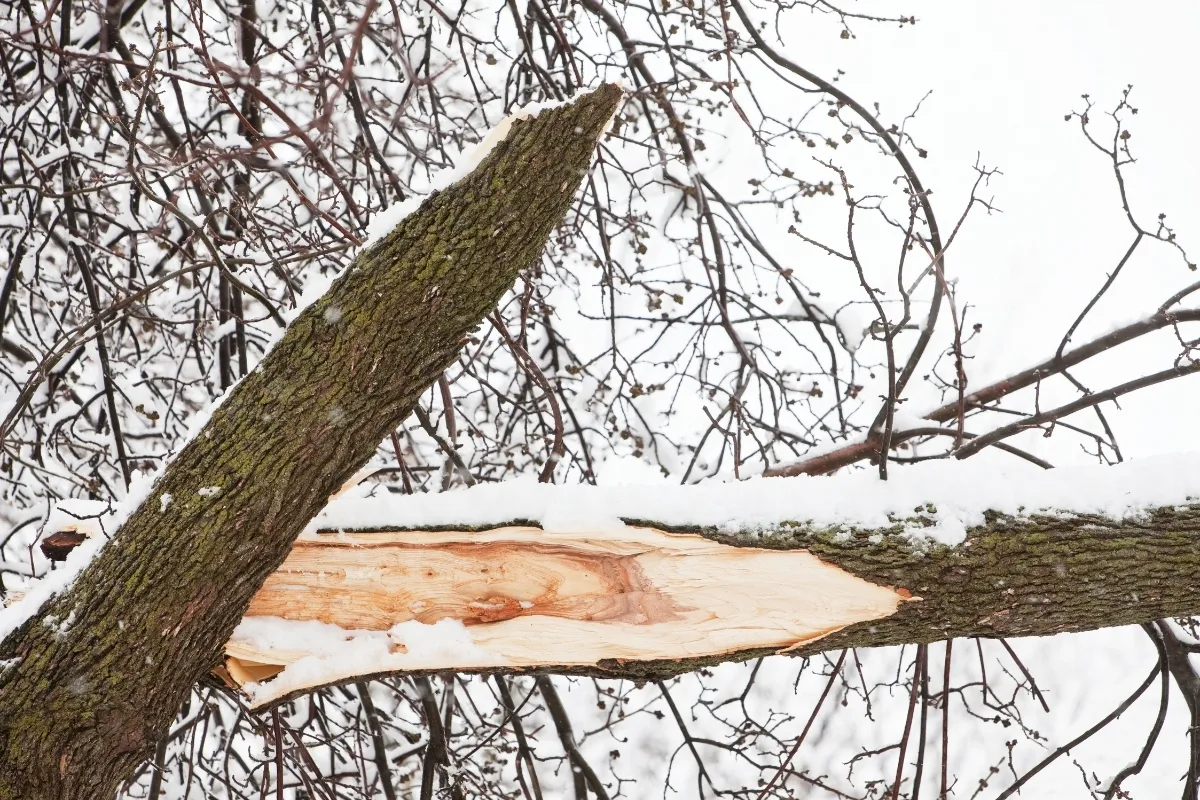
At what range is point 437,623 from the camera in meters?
1.61

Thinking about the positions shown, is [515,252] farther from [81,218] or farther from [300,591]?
[81,218]

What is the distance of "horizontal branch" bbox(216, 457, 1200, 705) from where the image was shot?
154 centimetres

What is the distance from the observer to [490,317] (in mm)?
1929

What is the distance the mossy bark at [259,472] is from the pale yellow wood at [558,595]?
0.15m

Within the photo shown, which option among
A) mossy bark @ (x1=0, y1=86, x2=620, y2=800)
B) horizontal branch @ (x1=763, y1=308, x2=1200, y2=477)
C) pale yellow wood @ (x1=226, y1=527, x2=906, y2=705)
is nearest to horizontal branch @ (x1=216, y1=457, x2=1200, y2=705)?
pale yellow wood @ (x1=226, y1=527, x2=906, y2=705)

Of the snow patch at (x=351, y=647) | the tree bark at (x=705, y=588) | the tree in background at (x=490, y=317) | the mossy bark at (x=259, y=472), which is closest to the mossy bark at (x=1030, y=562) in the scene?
the tree bark at (x=705, y=588)

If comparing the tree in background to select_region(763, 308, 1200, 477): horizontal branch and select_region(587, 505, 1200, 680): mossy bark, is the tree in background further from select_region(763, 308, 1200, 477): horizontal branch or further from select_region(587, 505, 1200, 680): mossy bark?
select_region(587, 505, 1200, 680): mossy bark

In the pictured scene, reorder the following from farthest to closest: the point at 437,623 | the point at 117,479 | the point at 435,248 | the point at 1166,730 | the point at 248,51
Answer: the point at 1166,730
the point at 117,479
the point at 248,51
the point at 437,623
the point at 435,248

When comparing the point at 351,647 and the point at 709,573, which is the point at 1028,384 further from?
the point at 351,647

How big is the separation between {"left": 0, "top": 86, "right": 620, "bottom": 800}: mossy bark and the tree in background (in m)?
0.23

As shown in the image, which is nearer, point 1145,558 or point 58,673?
point 58,673

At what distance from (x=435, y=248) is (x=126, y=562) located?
73 cm

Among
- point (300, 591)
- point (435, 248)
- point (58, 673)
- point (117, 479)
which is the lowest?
point (58, 673)

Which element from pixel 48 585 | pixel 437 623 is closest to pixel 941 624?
pixel 437 623
